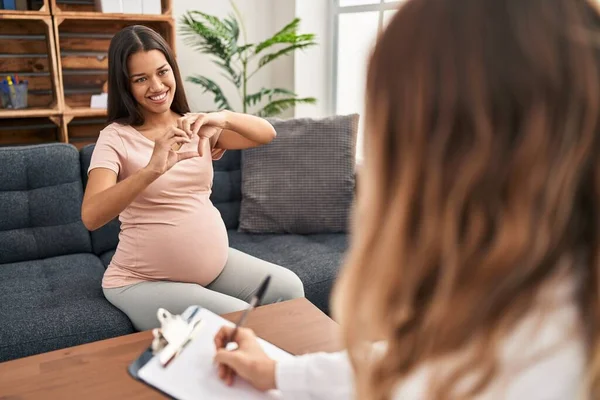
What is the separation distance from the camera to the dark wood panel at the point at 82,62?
3213mm

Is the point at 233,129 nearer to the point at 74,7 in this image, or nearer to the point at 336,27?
the point at 74,7

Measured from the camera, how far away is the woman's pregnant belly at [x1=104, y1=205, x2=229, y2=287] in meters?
1.62

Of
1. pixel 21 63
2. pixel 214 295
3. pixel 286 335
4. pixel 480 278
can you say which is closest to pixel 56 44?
pixel 21 63

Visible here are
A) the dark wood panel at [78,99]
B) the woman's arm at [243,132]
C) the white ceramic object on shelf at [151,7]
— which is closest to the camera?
the woman's arm at [243,132]

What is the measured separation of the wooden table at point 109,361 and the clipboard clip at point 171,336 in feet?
0.30

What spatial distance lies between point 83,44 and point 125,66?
1.83 metres

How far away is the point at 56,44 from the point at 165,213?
1.72 meters

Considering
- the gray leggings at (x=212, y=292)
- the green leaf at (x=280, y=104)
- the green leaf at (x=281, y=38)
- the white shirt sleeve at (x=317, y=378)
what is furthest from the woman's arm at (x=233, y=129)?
the green leaf at (x=280, y=104)

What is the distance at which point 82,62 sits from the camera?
10.6 feet

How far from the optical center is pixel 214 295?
5.14 feet

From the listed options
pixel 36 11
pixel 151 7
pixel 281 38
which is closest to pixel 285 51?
pixel 281 38

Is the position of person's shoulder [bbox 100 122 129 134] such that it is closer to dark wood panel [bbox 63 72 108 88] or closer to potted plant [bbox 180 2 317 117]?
potted plant [bbox 180 2 317 117]

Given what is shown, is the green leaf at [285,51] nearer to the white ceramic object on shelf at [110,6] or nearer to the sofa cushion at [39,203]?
the white ceramic object on shelf at [110,6]

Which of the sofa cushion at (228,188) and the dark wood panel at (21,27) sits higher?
the dark wood panel at (21,27)
